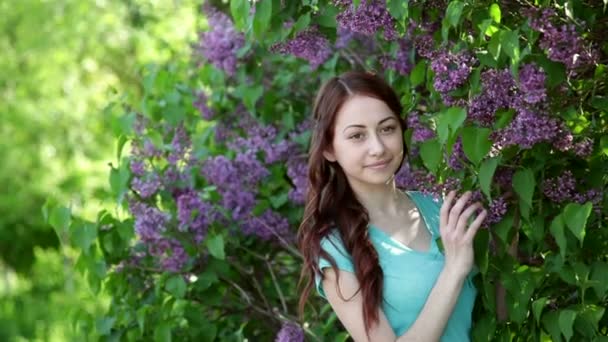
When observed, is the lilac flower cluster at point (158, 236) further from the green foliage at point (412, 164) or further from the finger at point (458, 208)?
the finger at point (458, 208)

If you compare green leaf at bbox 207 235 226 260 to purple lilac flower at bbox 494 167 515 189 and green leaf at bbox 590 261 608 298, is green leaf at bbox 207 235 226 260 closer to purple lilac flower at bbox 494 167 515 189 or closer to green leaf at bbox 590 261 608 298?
purple lilac flower at bbox 494 167 515 189

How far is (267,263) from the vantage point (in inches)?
172

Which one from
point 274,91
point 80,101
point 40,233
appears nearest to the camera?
point 274,91

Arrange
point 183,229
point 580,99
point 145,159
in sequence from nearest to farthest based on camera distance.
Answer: point 580,99 → point 183,229 → point 145,159

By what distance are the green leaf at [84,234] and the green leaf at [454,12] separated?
1.85 metres

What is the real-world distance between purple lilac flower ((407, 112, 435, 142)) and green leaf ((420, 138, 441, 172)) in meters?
0.28

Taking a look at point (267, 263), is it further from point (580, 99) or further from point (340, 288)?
point (580, 99)

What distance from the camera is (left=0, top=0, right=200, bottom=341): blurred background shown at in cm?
1102

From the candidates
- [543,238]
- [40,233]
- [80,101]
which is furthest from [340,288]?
[40,233]

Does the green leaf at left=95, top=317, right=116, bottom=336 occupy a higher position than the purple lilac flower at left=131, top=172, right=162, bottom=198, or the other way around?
the purple lilac flower at left=131, top=172, right=162, bottom=198

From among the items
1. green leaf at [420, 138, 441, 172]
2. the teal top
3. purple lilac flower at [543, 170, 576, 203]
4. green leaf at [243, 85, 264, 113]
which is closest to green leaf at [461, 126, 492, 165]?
green leaf at [420, 138, 441, 172]

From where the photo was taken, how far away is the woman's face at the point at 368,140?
9.66ft

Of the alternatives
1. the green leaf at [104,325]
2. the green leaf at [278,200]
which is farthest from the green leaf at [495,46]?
the green leaf at [104,325]

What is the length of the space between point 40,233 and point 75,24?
162 inches
